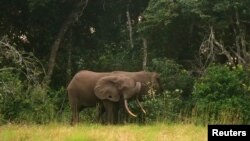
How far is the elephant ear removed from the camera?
18.6 meters

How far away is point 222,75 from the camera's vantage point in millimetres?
17469

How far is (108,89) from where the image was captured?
18641 mm

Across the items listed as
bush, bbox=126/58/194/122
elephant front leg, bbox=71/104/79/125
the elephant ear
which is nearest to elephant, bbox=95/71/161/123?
the elephant ear

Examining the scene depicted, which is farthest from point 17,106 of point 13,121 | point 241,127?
point 241,127

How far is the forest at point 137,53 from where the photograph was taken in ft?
57.3

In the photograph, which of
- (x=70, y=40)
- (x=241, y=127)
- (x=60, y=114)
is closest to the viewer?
(x=241, y=127)

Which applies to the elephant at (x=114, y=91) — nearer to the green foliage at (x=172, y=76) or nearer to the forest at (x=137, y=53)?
the forest at (x=137, y=53)

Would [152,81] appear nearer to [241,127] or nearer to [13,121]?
[13,121]

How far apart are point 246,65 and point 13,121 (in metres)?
7.23

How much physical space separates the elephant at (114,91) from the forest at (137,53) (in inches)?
19.8

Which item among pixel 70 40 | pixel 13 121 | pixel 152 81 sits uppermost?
pixel 70 40

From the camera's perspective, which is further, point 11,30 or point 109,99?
point 11,30

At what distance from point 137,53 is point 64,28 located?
9.64 ft

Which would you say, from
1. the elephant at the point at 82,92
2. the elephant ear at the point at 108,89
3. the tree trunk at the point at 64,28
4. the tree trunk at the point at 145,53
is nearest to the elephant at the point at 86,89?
the elephant at the point at 82,92
